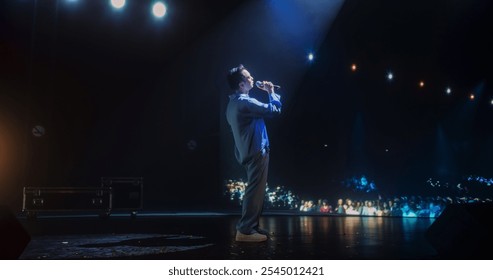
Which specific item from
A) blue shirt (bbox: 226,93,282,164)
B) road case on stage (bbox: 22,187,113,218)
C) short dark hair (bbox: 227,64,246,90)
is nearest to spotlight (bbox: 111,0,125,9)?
road case on stage (bbox: 22,187,113,218)

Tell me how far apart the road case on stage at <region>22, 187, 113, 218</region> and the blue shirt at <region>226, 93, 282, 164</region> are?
4.67 meters

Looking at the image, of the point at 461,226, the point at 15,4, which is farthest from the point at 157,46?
the point at 461,226

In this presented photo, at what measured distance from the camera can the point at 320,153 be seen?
8.77 m

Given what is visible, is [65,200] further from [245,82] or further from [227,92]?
[245,82]

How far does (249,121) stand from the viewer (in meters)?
3.00

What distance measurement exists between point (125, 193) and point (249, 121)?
194 inches

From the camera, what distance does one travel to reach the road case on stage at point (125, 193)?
7078 millimetres

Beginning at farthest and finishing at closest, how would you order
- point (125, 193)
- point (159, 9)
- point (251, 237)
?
point (125, 193) < point (159, 9) < point (251, 237)

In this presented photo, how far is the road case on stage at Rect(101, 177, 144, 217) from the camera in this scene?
279 inches

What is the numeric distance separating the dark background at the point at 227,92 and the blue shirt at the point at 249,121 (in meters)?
4.43

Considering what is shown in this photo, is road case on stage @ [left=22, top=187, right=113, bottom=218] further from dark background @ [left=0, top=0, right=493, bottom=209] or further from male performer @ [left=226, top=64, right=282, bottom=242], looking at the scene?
male performer @ [left=226, top=64, right=282, bottom=242]

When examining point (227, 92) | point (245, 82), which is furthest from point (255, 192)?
point (227, 92)

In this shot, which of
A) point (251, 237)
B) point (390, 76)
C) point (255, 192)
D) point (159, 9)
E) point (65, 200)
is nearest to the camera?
point (251, 237)

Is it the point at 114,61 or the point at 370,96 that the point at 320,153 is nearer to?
the point at 370,96
